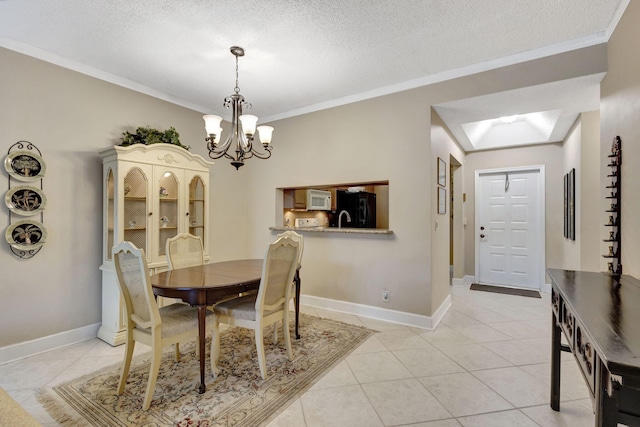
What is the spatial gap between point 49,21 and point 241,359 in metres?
3.00

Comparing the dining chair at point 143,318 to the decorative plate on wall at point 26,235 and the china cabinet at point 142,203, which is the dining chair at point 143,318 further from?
the decorative plate on wall at point 26,235

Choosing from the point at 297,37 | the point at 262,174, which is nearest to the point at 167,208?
the point at 262,174

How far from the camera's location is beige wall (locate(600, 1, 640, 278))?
1.84 m

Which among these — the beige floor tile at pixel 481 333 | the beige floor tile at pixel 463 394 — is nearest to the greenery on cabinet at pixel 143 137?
the beige floor tile at pixel 463 394

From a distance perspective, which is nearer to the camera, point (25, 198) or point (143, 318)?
point (143, 318)

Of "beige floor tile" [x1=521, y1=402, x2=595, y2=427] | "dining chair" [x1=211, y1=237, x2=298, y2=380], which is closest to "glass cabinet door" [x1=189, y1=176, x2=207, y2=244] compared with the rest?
"dining chair" [x1=211, y1=237, x2=298, y2=380]

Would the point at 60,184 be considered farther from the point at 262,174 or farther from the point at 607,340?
the point at 607,340

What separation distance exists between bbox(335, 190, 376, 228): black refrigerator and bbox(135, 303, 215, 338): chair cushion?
8.15 ft

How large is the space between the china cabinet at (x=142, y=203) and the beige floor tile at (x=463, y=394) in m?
2.77

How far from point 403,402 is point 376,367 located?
444mm

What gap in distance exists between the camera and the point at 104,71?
2.97 meters

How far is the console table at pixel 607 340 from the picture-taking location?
0.78m

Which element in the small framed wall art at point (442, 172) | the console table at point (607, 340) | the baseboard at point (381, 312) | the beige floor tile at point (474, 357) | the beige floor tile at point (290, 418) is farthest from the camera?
the small framed wall art at point (442, 172)

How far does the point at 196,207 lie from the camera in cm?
363
